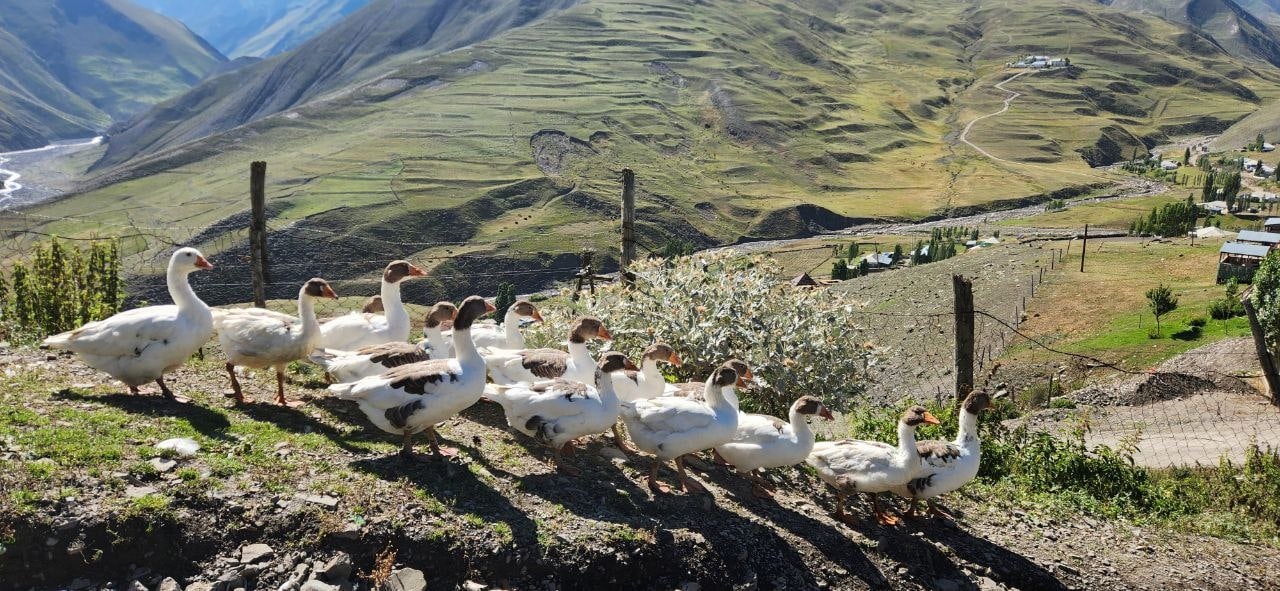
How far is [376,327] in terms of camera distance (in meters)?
11.0

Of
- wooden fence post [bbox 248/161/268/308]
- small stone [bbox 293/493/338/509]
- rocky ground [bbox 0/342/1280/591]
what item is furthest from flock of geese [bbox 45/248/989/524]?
wooden fence post [bbox 248/161/268/308]

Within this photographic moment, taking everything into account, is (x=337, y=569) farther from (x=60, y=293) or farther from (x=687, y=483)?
(x=60, y=293)

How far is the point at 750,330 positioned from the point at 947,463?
4.40m

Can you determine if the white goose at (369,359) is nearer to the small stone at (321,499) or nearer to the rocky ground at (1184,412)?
the small stone at (321,499)

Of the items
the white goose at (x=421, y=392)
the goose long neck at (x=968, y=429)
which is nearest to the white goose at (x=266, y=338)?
the white goose at (x=421, y=392)

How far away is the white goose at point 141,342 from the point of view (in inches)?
350

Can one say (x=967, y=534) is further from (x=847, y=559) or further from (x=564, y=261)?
(x=564, y=261)

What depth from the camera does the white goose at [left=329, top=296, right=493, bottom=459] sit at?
8.11 metres

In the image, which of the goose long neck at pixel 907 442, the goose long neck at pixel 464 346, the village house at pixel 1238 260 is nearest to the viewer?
the goose long neck at pixel 464 346

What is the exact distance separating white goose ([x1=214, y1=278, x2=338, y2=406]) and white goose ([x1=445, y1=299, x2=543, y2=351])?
2.31m

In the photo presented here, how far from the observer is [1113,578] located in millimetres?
8859

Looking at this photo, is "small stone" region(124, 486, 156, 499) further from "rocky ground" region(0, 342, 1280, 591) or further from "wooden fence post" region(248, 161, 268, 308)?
"wooden fence post" region(248, 161, 268, 308)

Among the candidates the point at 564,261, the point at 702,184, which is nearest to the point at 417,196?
the point at 564,261

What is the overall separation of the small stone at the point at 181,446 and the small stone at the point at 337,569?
81.2 inches
